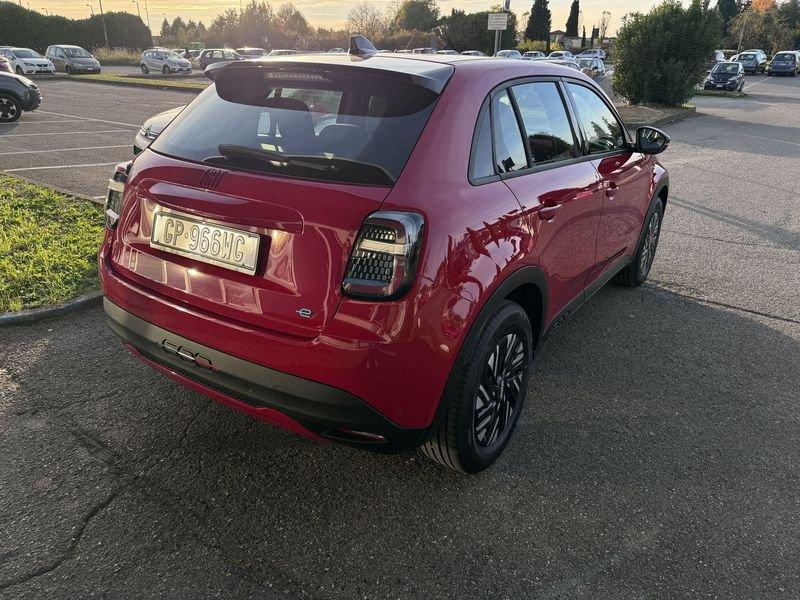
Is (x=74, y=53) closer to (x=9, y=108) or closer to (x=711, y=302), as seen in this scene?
(x=9, y=108)

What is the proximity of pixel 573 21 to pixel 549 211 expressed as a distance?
94334mm

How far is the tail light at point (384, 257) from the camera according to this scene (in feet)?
6.62

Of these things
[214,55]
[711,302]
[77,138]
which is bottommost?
[711,302]

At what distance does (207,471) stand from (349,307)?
1.17 meters

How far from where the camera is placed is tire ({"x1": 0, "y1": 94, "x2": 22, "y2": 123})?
13.5 metres

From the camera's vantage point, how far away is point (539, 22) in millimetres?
76312

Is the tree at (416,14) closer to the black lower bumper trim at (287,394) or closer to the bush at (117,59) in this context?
the bush at (117,59)

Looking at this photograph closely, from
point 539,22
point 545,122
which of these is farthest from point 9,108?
point 539,22

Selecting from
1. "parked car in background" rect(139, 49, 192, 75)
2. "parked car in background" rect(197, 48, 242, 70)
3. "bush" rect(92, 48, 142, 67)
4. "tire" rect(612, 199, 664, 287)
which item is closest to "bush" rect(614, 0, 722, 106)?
"tire" rect(612, 199, 664, 287)

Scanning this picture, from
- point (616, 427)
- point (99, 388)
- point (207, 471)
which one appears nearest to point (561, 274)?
point (616, 427)

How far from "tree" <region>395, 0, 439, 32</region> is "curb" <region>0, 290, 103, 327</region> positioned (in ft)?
247

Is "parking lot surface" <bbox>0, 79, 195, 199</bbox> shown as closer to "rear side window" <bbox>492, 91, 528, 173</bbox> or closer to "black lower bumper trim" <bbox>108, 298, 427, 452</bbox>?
"black lower bumper trim" <bbox>108, 298, 427, 452</bbox>

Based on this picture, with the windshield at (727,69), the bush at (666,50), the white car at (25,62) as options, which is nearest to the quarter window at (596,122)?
the bush at (666,50)

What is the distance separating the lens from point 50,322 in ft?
13.1
